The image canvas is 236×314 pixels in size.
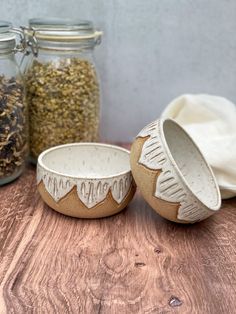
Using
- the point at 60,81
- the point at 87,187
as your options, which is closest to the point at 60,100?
the point at 60,81

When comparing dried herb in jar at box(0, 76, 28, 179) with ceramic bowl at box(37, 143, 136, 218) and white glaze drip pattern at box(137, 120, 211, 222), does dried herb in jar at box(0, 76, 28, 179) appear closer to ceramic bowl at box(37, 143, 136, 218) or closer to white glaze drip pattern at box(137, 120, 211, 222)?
ceramic bowl at box(37, 143, 136, 218)

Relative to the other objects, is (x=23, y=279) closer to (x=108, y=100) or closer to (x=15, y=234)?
(x=15, y=234)

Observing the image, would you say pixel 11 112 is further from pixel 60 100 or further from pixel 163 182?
pixel 163 182

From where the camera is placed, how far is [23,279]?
0.43 m

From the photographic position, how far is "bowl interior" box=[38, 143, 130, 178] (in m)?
0.63

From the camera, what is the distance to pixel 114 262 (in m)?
0.47

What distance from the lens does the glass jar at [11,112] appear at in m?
0.59

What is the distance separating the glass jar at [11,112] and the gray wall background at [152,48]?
0.16 metres

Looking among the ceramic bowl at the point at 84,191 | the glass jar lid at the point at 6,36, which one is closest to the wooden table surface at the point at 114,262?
the ceramic bowl at the point at 84,191

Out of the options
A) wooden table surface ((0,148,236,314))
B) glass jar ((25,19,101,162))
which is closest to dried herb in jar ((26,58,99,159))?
glass jar ((25,19,101,162))

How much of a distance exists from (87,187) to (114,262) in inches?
3.7

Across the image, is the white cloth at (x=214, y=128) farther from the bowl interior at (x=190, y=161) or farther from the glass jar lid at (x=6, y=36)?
the glass jar lid at (x=6, y=36)

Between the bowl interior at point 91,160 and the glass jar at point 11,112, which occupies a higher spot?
the glass jar at point 11,112

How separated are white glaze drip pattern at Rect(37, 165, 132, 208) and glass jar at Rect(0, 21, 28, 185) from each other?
3.4 inches
